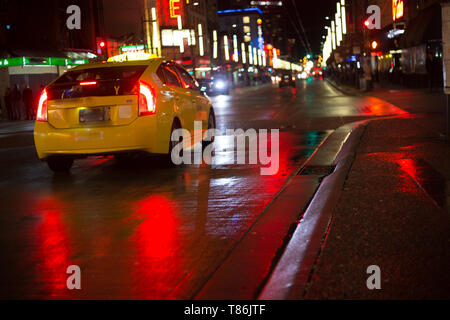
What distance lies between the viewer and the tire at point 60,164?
10.1 m

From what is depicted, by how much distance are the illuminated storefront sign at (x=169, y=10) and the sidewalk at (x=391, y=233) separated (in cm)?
5726

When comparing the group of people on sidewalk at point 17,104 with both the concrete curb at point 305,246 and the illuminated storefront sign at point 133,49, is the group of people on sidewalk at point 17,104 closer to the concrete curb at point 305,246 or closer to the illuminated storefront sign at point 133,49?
the illuminated storefront sign at point 133,49

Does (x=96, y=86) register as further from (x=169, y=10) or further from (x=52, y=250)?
(x=169, y=10)

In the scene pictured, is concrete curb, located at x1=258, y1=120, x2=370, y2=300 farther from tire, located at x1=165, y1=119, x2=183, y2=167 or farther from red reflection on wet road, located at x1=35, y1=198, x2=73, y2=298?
tire, located at x1=165, y1=119, x2=183, y2=167

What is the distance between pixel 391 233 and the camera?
5172 mm

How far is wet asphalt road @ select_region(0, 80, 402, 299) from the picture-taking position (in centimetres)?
459

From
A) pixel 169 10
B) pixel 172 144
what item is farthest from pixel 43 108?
pixel 169 10

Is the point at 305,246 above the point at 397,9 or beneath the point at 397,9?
beneath

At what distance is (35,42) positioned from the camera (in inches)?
1538

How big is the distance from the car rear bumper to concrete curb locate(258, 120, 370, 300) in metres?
2.71

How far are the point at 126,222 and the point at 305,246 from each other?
7.17 feet

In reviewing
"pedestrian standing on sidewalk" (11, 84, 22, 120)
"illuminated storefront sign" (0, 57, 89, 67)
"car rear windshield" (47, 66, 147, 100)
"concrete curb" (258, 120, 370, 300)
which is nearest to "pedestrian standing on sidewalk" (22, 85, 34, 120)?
"pedestrian standing on sidewalk" (11, 84, 22, 120)

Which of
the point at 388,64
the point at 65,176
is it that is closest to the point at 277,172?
the point at 65,176

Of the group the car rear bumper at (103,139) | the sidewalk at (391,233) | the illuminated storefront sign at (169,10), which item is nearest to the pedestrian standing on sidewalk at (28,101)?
the car rear bumper at (103,139)
